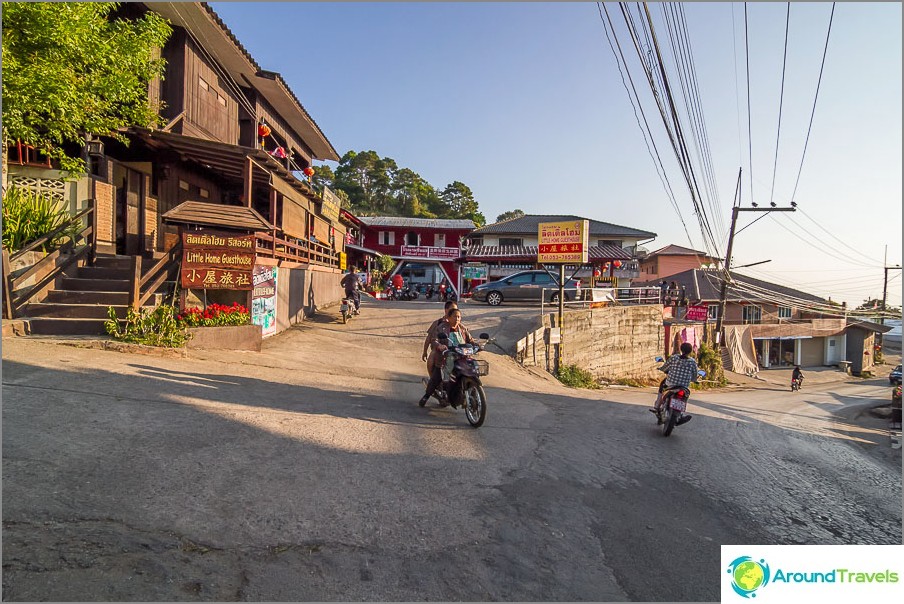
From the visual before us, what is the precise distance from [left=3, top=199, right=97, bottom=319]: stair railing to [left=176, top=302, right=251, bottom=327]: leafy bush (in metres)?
2.39

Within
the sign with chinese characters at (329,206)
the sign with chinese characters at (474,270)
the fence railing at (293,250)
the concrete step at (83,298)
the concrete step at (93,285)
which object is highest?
the sign with chinese characters at (329,206)

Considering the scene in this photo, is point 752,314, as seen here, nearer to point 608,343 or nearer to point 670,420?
point 608,343

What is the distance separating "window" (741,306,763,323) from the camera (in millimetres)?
34672

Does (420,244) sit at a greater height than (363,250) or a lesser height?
greater

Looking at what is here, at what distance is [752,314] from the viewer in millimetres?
34938

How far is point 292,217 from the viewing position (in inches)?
566

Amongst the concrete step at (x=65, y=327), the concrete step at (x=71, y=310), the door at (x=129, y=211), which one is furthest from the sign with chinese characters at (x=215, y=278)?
the door at (x=129, y=211)

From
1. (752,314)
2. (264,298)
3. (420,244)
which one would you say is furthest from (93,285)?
(752,314)

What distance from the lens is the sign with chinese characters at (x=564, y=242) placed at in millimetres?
14305

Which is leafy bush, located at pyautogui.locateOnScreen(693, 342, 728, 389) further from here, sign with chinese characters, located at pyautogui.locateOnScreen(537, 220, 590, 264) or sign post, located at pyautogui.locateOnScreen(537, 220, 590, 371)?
sign with chinese characters, located at pyautogui.locateOnScreen(537, 220, 590, 264)

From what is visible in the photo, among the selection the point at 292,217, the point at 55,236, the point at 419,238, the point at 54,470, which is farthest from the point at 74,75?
the point at 419,238

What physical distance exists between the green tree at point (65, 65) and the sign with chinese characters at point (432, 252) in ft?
91.2

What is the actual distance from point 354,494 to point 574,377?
1203 cm

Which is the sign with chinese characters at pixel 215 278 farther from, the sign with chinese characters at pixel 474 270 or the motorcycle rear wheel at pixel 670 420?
the sign with chinese characters at pixel 474 270
